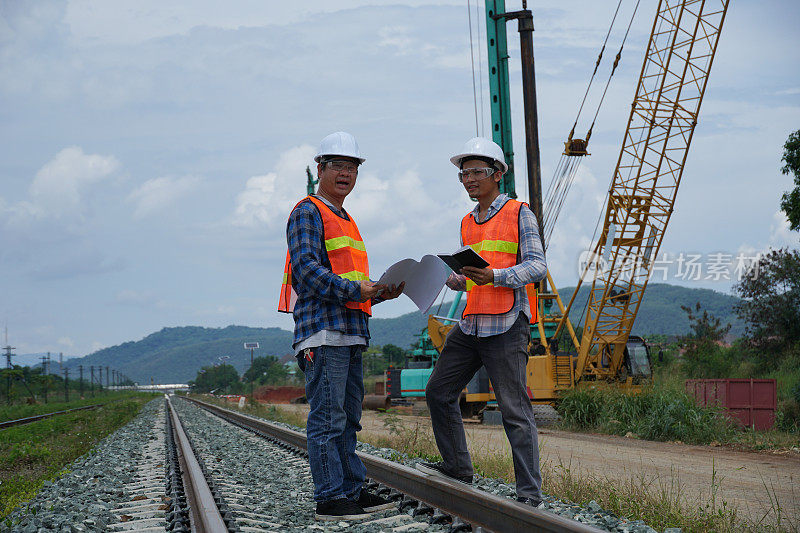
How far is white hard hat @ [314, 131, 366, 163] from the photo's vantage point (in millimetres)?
4273

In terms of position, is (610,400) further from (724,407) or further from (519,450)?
(519,450)

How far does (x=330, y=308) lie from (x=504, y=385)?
1.02m

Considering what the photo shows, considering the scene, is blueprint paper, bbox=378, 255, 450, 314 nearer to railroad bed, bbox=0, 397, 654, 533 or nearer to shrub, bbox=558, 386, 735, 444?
railroad bed, bbox=0, 397, 654, 533

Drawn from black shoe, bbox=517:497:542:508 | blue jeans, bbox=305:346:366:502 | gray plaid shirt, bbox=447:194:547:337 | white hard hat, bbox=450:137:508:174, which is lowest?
black shoe, bbox=517:497:542:508

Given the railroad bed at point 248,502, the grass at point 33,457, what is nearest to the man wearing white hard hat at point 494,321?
the railroad bed at point 248,502

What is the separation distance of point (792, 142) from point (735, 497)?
80.9ft

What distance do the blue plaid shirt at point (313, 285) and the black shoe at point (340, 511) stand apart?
87 centimetres

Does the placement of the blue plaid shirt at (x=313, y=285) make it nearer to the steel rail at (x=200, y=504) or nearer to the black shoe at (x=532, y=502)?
the steel rail at (x=200, y=504)

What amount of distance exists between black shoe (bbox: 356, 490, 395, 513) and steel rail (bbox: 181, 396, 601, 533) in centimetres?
22

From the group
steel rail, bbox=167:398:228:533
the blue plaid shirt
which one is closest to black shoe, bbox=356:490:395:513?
steel rail, bbox=167:398:228:533

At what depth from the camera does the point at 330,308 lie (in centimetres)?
420

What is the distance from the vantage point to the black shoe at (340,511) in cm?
405

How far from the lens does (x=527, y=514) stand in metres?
3.21

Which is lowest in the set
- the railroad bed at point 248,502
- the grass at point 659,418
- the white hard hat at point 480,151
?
the grass at point 659,418
